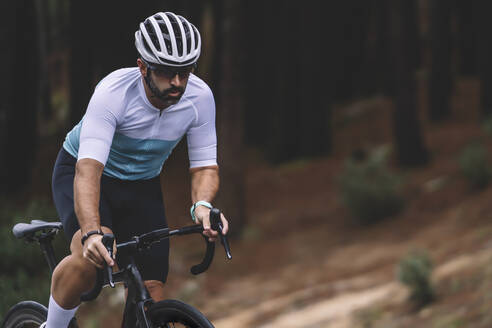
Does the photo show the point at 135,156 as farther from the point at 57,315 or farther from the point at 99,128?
the point at 57,315

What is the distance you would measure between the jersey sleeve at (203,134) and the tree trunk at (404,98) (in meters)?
15.0

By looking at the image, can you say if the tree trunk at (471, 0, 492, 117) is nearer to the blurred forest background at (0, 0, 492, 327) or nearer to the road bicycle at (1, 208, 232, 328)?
the blurred forest background at (0, 0, 492, 327)

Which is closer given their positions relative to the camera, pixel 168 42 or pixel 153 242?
pixel 168 42

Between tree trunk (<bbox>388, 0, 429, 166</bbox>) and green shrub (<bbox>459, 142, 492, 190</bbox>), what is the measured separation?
2.68 metres

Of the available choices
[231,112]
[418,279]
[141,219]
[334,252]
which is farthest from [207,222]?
[231,112]

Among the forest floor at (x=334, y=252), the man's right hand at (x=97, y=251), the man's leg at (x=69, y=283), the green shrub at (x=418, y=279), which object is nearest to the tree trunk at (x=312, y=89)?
the forest floor at (x=334, y=252)

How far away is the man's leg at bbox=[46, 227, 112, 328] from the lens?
3920 mm

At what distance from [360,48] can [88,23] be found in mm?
11748

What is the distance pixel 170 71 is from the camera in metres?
3.73

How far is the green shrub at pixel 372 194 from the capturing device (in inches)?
646

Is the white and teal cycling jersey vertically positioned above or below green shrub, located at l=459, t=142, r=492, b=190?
below

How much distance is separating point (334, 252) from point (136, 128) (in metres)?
11.4

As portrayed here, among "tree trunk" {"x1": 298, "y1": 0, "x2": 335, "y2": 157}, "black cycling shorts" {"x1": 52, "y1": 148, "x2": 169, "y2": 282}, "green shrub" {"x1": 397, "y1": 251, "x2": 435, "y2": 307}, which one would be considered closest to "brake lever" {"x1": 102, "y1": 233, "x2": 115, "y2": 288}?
"black cycling shorts" {"x1": 52, "y1": 148, "x2": 169, "y2": 282}

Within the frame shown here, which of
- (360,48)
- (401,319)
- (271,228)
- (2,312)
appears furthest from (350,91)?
(2,312)
